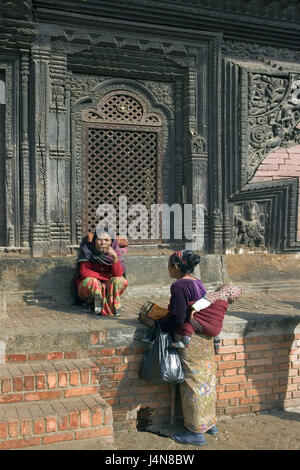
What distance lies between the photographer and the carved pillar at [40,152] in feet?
22.0

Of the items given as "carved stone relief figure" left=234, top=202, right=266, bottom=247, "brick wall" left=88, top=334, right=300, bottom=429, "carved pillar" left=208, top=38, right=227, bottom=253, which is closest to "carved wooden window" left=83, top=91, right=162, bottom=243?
"carved pillar" left=208, top=38, right=227, bottom=253

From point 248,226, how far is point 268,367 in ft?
11.4

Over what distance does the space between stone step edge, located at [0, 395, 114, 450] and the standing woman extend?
0.78 metres

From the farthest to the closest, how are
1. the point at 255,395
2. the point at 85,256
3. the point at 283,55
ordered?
the point at 283,55, the point at 85,256, the point at 255,395

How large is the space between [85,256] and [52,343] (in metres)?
1.46

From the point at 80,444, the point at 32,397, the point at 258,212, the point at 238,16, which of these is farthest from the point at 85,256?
the point at 238,16

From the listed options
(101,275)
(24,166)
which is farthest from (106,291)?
(24,166)

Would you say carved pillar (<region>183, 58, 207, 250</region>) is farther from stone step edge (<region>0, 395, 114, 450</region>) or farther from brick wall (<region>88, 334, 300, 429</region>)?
stone step edge (<region>0, 395, 114, 450</region>)

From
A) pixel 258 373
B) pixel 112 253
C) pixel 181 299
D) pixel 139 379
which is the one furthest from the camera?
pixel 112 253

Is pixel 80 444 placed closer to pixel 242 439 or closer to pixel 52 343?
pixel 52 343

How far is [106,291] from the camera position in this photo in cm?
519

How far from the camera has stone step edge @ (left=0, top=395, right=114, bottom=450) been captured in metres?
3.26

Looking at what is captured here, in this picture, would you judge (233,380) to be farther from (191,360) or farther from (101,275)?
(101,275)

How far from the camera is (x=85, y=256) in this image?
5.36 meters
